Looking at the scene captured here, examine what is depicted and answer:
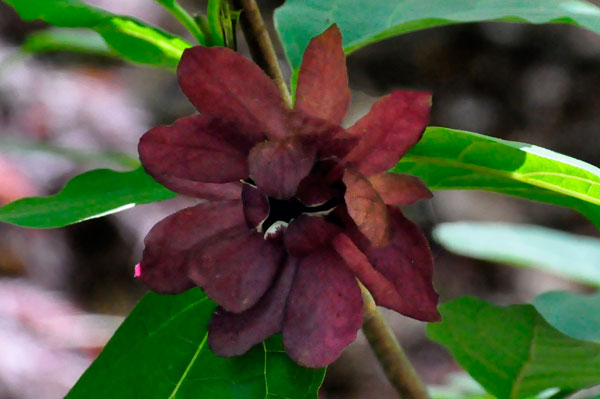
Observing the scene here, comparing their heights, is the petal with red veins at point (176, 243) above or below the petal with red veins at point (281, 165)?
below

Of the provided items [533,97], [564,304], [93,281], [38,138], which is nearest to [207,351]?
[564,304]

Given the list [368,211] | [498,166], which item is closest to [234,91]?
[368,211]

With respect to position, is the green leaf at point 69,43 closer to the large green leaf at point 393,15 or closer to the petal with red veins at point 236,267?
the large green leaf at point 393,15

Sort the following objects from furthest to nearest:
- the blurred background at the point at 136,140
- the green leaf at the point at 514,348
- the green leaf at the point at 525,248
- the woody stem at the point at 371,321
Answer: the blurred background at the point at 136,140
the green leaf at the point at 525,248
the green leaf at the point at 514,348
the woody stem at the point at 371,321

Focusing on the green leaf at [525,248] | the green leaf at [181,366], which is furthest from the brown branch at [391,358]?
the green leaf at [525,248]

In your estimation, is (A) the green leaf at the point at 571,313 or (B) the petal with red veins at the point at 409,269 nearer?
(B) the petal with red veins at the point at 409,269

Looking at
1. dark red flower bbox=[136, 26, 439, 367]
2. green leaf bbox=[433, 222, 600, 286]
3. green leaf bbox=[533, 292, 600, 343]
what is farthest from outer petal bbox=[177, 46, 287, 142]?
green leaf bbox=[433, 222, 600, 286]

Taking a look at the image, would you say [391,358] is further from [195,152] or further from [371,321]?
[195,152]

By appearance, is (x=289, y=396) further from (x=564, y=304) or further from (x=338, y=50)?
(x=564, y=304)
